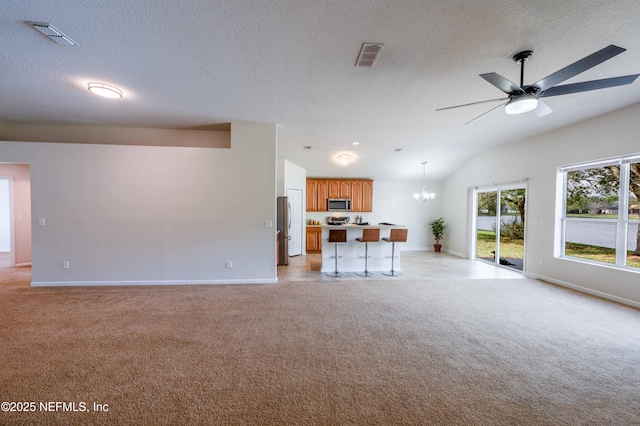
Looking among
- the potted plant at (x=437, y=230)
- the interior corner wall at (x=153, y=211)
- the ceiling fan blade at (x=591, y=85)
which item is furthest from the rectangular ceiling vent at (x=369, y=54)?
the potted plant at (x=437, y=230)

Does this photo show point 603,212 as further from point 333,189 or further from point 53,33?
point 53,33

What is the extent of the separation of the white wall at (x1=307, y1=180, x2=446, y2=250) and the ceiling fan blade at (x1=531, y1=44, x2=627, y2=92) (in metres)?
6.24

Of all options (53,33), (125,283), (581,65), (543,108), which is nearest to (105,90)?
(53,33)

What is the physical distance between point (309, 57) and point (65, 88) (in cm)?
322

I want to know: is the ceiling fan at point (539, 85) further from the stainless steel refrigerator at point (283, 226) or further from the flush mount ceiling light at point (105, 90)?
the stainless steel refrigerator at point (283, 226)

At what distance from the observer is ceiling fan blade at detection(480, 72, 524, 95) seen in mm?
2115

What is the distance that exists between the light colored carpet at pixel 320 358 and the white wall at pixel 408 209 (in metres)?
4.77

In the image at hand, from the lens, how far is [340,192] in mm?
8242

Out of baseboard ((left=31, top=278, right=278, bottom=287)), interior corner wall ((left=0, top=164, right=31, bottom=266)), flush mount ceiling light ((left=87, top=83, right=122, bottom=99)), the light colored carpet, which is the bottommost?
the light colored carpet

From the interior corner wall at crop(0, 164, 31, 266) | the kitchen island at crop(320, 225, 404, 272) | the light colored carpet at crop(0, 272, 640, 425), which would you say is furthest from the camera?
the kitchen island at crop(320, 225, 404, 272)

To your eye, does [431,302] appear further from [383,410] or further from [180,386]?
[180,386]

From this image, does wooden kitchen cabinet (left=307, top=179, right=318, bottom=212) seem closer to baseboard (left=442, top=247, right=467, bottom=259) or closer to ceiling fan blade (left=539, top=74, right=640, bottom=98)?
baseboard (left=442, top=247, right=467, bottom=259)

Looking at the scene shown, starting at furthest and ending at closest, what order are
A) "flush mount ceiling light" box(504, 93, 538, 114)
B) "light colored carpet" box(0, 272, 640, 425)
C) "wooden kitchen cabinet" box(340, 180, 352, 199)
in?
"wooden kitchen cabinet" box(340, 180, 352, 199) → "flush mount ceiling light" box(504, 93, 538, 114) → "light colored carpet" box(0, 272, 640, 425)

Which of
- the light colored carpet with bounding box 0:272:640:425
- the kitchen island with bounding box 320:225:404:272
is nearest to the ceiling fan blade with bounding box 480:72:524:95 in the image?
Result: the light colored carpet with bounding box 0:272:640:425
